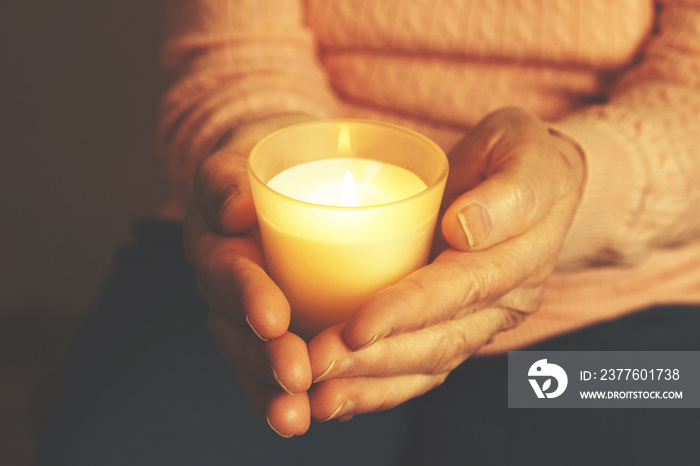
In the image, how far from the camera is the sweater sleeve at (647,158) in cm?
73

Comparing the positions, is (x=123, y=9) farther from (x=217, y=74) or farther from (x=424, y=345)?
(x=424, y=345)

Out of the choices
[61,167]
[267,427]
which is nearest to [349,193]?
[267,427]

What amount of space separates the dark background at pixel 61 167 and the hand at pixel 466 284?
1.10 meters

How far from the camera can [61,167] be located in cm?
152

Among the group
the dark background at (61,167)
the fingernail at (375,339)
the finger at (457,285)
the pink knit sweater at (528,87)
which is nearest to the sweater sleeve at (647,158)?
the pink knit sweater at (528,87)

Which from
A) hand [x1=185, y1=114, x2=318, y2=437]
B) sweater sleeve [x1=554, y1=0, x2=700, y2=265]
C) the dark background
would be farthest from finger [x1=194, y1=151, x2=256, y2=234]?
the dark background

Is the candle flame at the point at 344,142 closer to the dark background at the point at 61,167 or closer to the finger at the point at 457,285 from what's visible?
the finger at the point at 457,285

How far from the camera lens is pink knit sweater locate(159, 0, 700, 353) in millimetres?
759

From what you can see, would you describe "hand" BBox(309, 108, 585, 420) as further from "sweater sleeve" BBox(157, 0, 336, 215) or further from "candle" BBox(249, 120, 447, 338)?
"sweater sleeve" BBox(157, 0, 336, 215)

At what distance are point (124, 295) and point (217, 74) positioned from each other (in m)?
0.36

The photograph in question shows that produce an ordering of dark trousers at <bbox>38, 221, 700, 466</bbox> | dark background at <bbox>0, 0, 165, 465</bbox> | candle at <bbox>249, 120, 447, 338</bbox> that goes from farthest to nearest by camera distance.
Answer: dark background at <bbox>0, 0, 165, 465</bbox> < dark trousers at <bbox>38, 221, 700, 466</bbox> < candle at <bbox>249, 120, 447, 338</bbox>

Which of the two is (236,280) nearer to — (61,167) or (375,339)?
(375,339)

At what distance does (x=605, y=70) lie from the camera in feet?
2.94

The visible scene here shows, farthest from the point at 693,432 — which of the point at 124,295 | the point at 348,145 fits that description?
the point at 124,295
